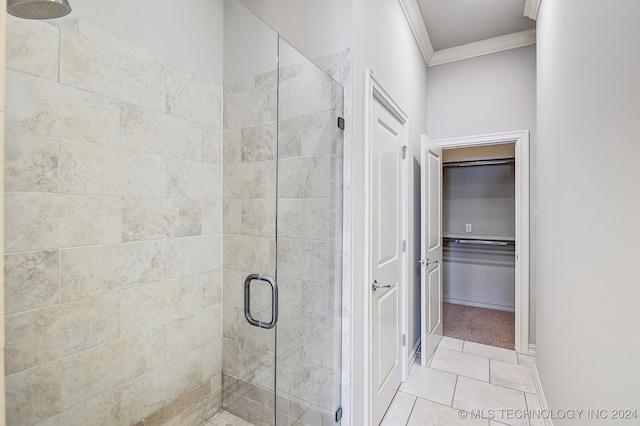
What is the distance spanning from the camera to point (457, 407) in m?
2.12

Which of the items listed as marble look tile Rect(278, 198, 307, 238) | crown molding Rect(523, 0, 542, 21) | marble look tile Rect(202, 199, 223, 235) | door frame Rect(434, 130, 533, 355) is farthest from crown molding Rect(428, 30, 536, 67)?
marble look tile Rect(202, 199, 223, 235)

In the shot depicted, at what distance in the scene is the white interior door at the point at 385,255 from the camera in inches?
73.7

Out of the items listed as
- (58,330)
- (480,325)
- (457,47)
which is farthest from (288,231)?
(480,325)

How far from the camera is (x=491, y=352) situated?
2947mm

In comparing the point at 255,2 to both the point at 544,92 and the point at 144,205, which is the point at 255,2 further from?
the point at 544,92

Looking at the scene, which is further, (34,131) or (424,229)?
(424,229)

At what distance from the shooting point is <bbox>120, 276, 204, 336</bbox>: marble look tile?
153 centimetres

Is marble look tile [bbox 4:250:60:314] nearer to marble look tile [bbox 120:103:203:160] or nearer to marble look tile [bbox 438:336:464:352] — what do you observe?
marble look tile [bbox 120:103:203:160]

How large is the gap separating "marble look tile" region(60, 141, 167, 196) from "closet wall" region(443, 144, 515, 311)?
398 centimetres

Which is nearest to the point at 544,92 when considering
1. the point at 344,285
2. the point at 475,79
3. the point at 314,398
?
the point at 475,79

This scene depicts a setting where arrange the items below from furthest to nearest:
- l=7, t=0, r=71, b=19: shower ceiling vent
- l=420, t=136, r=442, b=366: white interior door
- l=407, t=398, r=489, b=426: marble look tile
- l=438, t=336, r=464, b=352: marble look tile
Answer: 1. l=438, t=336, r=464, b=352: marble look tile
2. l=420, t=136, r=442, b=366: white interior door
3. l=407, t=398, r=489, b=426: marble look tile
4. l=7, t=0, r=71, b=19: shower ceiling vent

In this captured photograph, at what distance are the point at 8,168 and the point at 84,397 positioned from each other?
A: 40.9 inches

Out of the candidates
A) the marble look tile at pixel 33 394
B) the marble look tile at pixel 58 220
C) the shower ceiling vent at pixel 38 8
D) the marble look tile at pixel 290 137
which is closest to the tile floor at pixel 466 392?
the marble look tile at pixel 33 394

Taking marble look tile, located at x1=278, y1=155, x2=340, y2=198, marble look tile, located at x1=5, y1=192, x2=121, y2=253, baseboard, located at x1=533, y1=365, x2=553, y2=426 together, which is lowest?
baseboard, located at x1=533, y1=365, x2=553, y2=426
